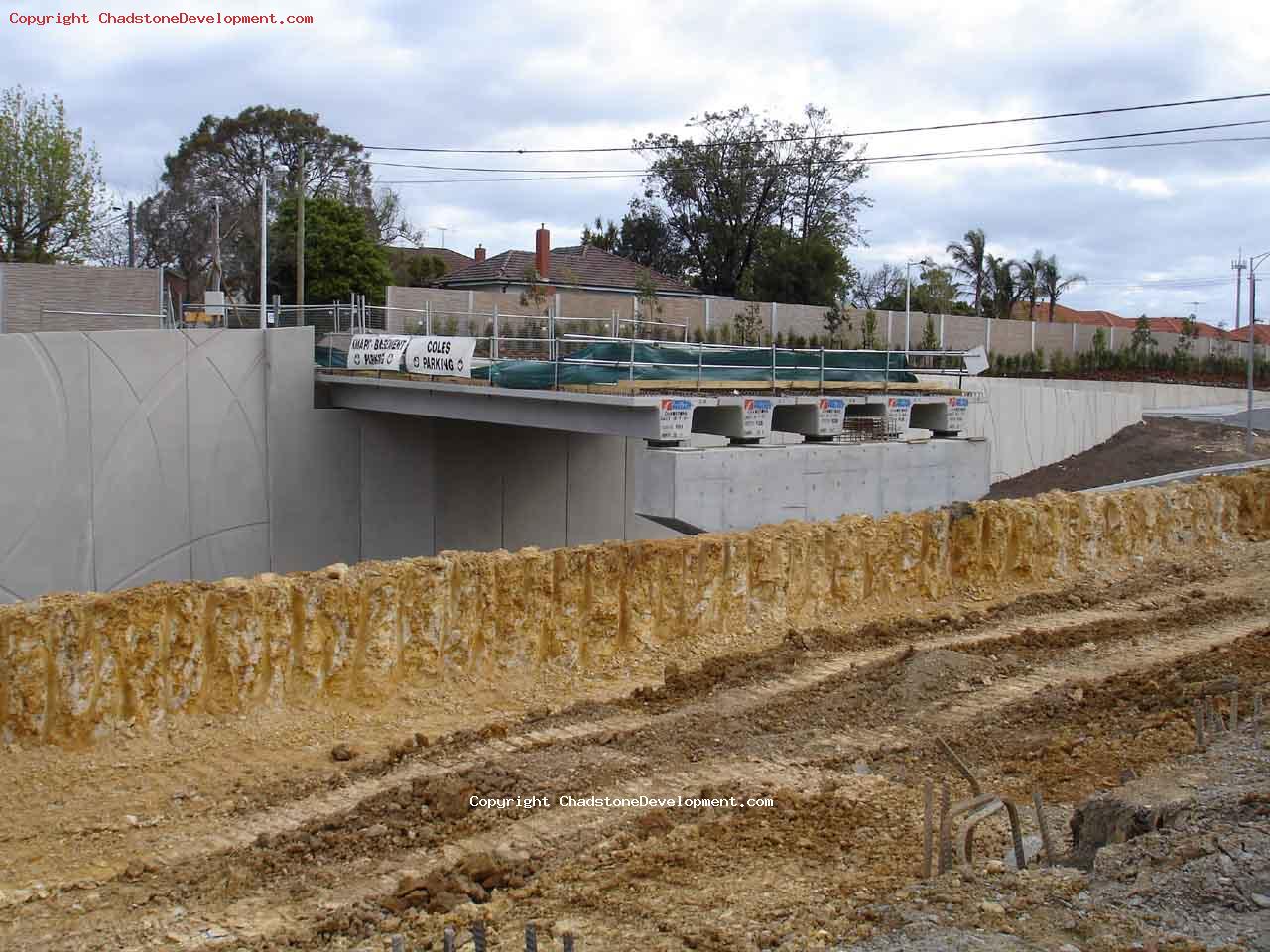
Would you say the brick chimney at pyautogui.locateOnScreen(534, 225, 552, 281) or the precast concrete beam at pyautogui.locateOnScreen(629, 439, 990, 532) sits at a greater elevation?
the brick chimney at pyautogui.locateOnScreen(534, 225, 552, 281)

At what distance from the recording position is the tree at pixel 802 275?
54.0m

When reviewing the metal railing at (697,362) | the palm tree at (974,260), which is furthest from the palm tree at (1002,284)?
the metal railing at (697,362)

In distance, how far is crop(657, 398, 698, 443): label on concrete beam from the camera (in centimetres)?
1961

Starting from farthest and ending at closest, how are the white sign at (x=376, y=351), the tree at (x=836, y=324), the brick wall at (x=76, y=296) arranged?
1. the tree at (x=836, y=324)
2. the brick wall at (x=76, y=296)
3. the white sign at (x=376, y=351)

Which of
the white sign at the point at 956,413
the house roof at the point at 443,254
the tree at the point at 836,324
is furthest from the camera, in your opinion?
the house roof at the point at 443,254

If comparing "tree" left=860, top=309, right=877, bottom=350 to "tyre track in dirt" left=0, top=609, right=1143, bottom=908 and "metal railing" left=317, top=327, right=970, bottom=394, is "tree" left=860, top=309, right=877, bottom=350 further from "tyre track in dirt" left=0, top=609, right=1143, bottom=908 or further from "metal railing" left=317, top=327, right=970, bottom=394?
"tyre track in dirt" left=0, top=609, right=1143, bottom=908

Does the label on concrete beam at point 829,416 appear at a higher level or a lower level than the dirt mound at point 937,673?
higher

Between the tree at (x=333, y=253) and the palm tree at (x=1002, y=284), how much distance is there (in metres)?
33.6

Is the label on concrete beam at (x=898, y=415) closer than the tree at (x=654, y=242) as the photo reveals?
Yes

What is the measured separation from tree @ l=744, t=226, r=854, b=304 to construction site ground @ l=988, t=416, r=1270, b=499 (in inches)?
662

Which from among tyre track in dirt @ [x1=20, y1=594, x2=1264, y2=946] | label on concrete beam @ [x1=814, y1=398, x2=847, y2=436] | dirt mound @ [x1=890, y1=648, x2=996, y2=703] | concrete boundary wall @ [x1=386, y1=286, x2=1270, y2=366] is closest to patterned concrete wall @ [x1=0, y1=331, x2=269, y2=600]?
concrete boundary wall @ [x1=386, y1=286, x2=1270, y2=366]

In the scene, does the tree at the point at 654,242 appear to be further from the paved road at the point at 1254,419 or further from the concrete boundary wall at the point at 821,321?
the paved road at the point at 1254,419

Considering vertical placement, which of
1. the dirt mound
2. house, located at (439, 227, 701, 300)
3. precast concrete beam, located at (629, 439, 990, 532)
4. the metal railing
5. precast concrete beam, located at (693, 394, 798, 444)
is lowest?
the dirt mound

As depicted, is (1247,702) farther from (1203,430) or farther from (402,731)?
(1203,430)
